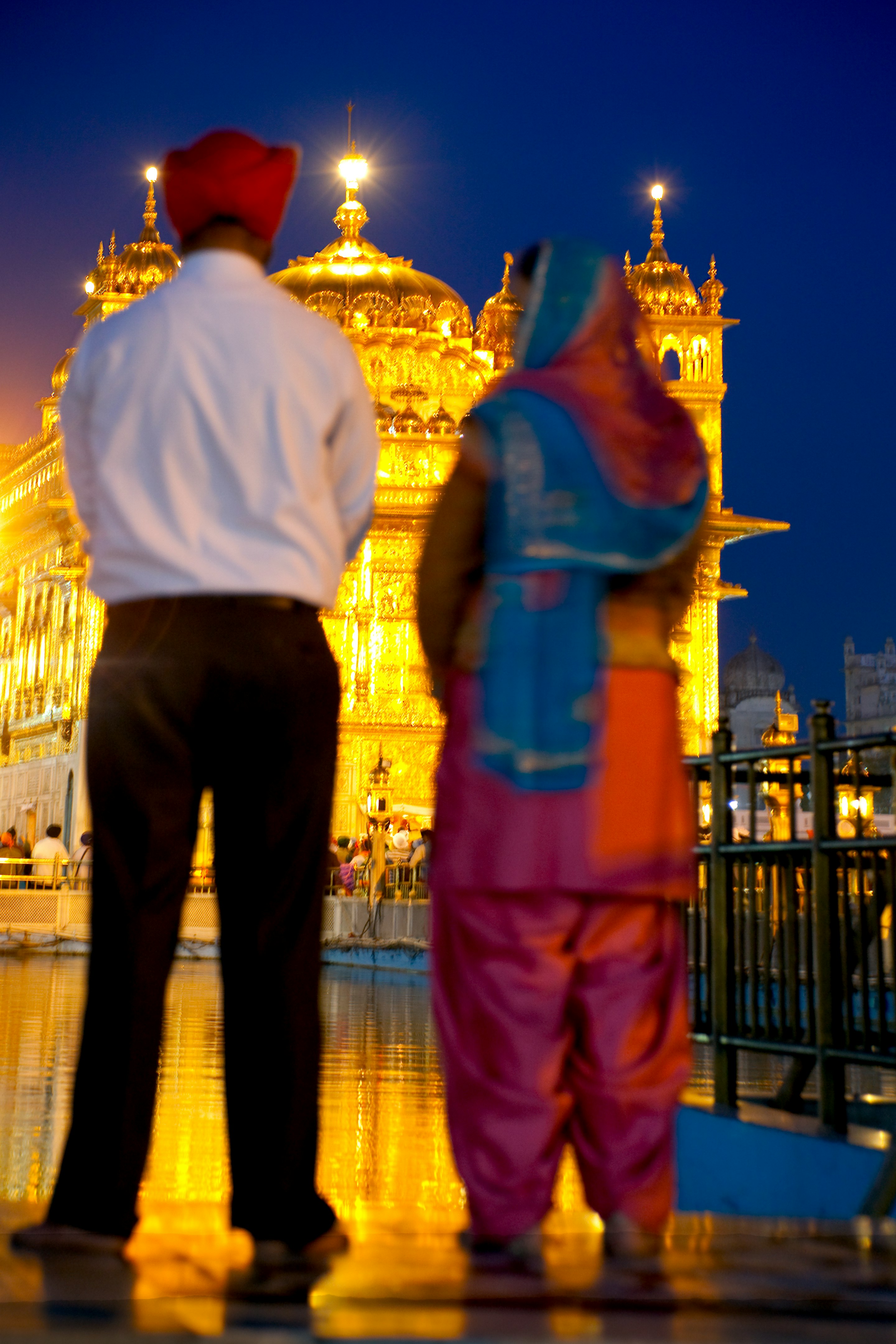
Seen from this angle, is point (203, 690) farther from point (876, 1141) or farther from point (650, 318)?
point (650, 318)

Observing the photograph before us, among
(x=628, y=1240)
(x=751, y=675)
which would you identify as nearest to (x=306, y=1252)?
(x=628, y=1240)

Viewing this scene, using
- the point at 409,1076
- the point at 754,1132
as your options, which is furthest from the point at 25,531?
the point at 754,1132

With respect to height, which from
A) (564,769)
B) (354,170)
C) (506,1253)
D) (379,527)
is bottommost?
(506,1253)

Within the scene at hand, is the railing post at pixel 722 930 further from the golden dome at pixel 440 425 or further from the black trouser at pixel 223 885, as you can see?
the golden dome at pixel 440 425

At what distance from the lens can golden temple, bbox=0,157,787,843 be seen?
3269 cm

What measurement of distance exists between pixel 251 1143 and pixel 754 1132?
1.97 m

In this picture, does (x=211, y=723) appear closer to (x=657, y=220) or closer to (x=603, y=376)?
(x=603, y=376)

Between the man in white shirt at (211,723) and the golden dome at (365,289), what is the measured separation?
32.6 meters

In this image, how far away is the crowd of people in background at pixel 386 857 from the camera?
1961 centimetres

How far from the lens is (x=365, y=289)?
3641 cm

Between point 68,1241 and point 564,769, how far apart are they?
104 cm

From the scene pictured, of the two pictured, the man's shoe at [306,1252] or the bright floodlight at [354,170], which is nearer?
the man's shoe at [306,1252]

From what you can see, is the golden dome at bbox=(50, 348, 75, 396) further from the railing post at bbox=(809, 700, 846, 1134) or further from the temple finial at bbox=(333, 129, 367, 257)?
the railing post at bbox=(809, 700, 846, 1134)

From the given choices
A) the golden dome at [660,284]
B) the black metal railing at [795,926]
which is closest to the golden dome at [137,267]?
the golden dome at [660,284]
